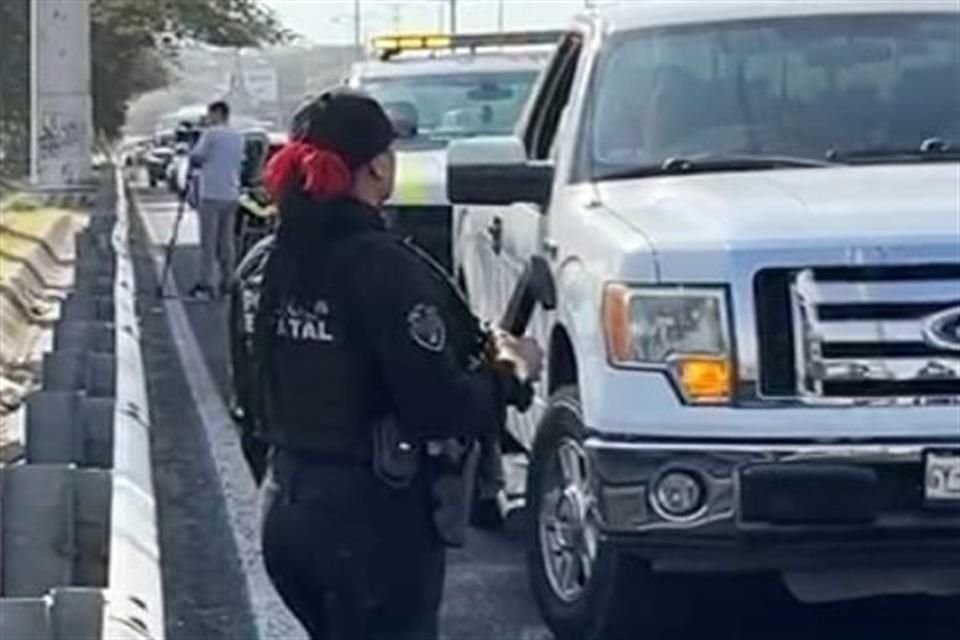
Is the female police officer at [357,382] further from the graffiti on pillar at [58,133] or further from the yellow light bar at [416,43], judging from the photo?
the graffiti on pillar at [58,133]

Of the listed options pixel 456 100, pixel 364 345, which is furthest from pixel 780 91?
pixel 456 100

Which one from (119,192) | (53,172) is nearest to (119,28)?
(53,172)

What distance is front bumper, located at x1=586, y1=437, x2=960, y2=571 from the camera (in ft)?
25.3

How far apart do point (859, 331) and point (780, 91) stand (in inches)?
61.2

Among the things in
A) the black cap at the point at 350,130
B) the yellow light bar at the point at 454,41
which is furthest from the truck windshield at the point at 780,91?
the yellow light bar at the point at 454,41

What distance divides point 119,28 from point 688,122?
51886 millimetres

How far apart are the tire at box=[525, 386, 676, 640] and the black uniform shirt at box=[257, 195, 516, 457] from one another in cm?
246

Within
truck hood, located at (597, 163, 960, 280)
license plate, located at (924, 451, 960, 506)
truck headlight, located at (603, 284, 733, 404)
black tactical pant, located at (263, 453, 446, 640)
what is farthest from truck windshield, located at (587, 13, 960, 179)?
black tactical pant, located at (263, 453, 446, 640)

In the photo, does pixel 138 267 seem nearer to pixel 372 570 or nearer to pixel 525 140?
pixel 525 140

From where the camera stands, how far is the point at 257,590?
33.1ft

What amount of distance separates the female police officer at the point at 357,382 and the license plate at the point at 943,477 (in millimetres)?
2140

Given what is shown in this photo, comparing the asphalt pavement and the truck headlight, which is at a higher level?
the truck headlight

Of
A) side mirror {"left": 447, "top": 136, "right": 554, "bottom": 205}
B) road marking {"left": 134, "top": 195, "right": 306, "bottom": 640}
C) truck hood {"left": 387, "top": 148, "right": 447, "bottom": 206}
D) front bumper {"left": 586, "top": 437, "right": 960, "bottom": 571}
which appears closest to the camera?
front bumper {"left": 586, "top": 437, "right": 960, "bottom": 571}

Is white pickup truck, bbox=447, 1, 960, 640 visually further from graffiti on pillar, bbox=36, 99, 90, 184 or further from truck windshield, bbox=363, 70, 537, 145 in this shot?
graffiti on pillar, bbox=36, 99, 90, 184
